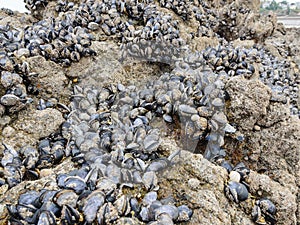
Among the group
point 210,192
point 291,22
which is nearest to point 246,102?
point 210,192

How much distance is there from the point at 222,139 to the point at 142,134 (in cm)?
76

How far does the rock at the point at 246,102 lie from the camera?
2.95m

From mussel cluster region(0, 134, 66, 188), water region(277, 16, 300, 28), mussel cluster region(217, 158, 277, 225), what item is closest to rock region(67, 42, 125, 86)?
mussel cluster region(0, 134, 66, 188)

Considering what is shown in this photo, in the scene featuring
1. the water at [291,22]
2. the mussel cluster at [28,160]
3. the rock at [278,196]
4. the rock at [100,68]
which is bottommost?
the water at [291,22]

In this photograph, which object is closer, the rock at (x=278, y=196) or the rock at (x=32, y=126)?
the rock at (x=278, y=196)

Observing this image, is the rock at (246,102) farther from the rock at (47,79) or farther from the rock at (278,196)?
the rock at (47,79)

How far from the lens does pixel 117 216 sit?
1833 millimetres

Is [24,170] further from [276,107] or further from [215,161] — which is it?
[276,107]

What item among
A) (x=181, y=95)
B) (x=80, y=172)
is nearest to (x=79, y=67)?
(x=181, y=95)

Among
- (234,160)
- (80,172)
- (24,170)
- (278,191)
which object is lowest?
(234,160)

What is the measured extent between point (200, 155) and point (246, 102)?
2.87 ft

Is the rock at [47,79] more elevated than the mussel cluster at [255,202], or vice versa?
the rock at [47,79]

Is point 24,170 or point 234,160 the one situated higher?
point 24,170

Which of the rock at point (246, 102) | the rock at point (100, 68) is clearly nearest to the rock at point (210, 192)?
the rock at point (246, 102)
